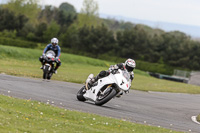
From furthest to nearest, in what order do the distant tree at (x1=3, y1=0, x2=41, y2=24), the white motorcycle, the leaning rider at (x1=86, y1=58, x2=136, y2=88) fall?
the distant tree at (x1=3, y1=0, x2=41, y2=24)
the leaning rider at (x1=86, y1=58, x2=136, y2=88)
the white motorcycle

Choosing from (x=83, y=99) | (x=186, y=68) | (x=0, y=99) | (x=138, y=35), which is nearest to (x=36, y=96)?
(x=83, y=99)

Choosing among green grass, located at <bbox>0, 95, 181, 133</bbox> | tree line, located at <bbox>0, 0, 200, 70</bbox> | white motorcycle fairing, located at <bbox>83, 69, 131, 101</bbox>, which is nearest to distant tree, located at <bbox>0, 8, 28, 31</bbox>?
tree line, located at <bbox>0, 0, 200, 70</bbox>

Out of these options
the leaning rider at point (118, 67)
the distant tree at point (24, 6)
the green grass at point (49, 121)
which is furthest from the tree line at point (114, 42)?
the green grass at point (49, 121)

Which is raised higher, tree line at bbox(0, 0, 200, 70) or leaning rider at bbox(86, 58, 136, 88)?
leaning rider at bbox(86, 58, 136, 88)

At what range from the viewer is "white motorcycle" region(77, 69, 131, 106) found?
42.7ft

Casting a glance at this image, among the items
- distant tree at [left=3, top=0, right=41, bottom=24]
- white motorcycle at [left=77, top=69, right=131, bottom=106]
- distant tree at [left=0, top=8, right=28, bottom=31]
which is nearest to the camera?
white motorcycle at [left=77, top=69, right=131, bottom=106]

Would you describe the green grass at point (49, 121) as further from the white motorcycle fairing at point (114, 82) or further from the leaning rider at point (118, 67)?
the leaning rider at point (118, 67)

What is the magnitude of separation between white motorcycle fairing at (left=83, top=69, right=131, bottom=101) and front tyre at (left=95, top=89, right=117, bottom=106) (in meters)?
0.15

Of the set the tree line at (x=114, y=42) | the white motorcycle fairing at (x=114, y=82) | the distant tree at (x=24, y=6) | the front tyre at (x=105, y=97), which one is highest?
the distant tree at (x=24, y=6)

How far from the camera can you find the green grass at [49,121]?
759 centimetres

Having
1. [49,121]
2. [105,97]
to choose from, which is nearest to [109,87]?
[105,97]

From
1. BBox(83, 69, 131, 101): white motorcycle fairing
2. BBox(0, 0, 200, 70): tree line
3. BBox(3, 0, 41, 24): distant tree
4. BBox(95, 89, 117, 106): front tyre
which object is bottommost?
BBox(0, 0, 200, 70): tree line

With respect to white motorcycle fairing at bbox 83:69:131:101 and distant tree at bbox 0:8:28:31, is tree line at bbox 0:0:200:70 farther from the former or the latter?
white motorcycle fairing at bbox 83:69:131:101

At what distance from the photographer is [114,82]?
1304cm
